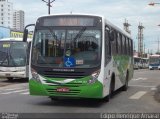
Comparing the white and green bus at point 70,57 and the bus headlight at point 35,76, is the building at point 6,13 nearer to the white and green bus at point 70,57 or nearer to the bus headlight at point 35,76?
the white and green bus at point 70,57

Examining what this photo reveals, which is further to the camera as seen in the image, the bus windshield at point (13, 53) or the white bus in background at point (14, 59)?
the bus windshield at point (13, 53)

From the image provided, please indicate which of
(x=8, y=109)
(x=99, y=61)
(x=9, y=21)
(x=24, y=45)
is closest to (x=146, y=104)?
(x=99, y=61)

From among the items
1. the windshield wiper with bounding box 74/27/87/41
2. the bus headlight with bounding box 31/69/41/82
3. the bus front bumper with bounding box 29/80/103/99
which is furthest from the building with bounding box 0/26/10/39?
the bus front bumper with bounding box 29/80/103/99

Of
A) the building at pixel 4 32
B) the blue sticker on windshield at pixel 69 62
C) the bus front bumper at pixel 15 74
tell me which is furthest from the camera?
the building at pixel 4 32

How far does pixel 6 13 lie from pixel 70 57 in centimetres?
8022

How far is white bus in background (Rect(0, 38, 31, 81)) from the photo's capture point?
29.7m

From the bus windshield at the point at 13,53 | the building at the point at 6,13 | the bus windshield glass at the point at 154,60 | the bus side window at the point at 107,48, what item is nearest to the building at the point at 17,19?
the building at the point at 6,13

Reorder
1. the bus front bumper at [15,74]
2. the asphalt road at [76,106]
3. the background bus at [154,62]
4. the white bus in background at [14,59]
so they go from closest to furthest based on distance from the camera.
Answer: the asphalt road at [76,106], the bus front bumper at [15,74], the white bus in background at [14,59], the background bus at [154,62]

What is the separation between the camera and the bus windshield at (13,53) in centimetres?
2989

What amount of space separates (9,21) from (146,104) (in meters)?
78.9

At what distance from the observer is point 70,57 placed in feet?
48.1

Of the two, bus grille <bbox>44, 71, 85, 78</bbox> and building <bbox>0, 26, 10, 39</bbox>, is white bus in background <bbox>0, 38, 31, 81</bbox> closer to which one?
bus grille <bbox>44, 71, 85, 78</bbox>

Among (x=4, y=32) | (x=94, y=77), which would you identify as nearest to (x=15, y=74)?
(x=94, y=77)

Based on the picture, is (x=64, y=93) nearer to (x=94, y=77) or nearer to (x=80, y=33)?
(x=94, y=77)
